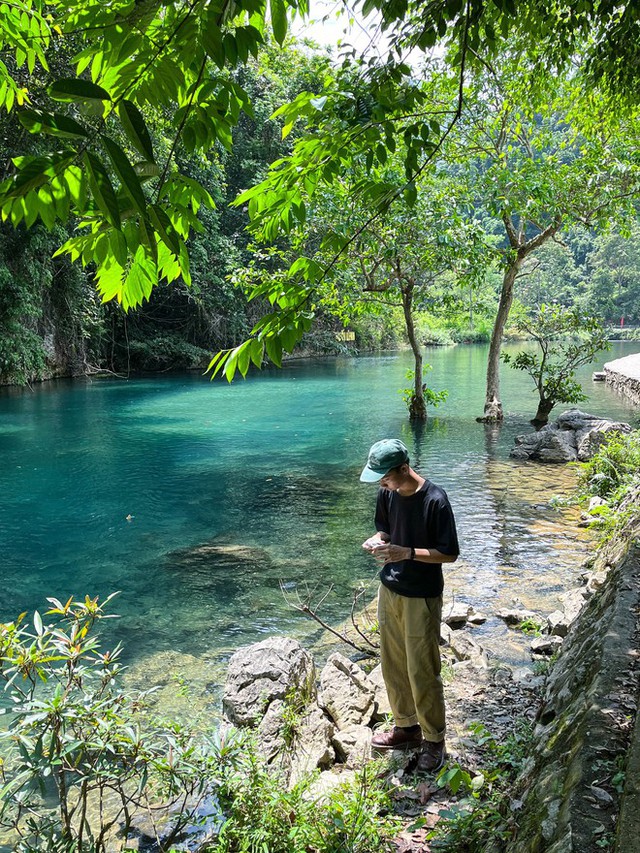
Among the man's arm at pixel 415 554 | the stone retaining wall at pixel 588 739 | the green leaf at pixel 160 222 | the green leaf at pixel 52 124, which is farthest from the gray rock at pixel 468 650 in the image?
the green leaf at pixel 52 124

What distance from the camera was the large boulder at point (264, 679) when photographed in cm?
430

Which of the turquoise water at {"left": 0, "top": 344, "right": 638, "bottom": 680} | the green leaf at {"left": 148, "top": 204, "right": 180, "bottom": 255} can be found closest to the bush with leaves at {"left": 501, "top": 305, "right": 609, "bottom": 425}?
the turquoise water at {"left": 0, "top": 344, "right": 638, "bottom": 680}

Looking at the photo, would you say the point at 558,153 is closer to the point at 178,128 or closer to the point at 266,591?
the point at 266,591

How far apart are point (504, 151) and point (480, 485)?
8.14m

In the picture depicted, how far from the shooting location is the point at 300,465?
43.9 feet

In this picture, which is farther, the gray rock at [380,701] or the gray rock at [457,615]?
the gray rock at [457,615]

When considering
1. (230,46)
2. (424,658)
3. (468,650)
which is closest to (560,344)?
(468,650)

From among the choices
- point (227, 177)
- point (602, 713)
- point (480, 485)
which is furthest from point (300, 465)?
point (227, 177)

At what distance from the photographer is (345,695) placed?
15.1 ft

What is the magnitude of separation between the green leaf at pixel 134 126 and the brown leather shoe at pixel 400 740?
12.6 ft

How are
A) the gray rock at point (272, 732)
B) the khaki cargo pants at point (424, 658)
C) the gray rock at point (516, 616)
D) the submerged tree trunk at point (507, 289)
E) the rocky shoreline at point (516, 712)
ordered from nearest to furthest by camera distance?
1. the rocky shoreline at point (516, 712)
2. the khaki cargo pants at point (424, 658)
3. the gray rock at point (272, 732)
4. the gray rock at point (516, 616)
5. the submerged tree trunk at point (507, 289)

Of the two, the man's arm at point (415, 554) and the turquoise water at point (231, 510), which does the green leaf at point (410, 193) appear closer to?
the man's arm at point (415, 554)

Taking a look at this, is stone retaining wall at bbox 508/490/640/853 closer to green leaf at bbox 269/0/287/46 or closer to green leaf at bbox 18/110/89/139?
green leaf at bbox 18/110/89/139

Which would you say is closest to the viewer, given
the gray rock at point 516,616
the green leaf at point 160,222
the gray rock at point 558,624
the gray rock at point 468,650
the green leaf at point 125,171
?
the green leaf at point 125,171
